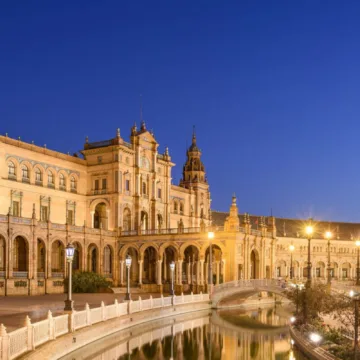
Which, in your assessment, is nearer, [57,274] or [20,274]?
[20,274]

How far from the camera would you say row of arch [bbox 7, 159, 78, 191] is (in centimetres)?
6038

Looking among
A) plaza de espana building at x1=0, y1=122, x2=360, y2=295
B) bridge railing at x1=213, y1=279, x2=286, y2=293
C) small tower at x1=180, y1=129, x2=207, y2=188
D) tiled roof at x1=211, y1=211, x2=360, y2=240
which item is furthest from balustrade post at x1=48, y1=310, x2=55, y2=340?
tiled roof at x1=211, y1=211, x2=360, y2=240

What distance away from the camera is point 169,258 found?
71.9 m

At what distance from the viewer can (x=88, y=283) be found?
5672 centimetres

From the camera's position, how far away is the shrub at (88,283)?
5591 cm

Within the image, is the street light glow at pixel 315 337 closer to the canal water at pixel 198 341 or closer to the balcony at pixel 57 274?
the canal water at pixel 198 341

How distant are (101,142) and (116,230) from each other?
35.3ft

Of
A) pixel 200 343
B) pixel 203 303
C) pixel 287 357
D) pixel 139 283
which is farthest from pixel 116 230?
pixel 287 357

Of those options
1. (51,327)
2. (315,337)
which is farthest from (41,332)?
(315,337)

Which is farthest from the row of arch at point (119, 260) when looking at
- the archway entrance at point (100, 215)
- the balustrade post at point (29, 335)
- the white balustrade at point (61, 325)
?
the balustrade post at point (29, 335)

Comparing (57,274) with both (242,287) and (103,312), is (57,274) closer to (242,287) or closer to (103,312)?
(242,287)

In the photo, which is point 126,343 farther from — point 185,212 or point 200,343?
point 185,212

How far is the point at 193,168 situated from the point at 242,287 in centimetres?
3726

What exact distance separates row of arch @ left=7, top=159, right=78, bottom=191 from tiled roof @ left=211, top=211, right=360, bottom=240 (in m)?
40.2
